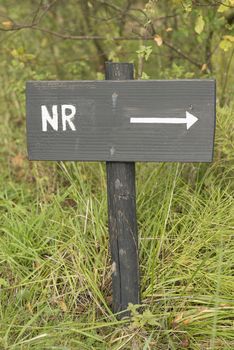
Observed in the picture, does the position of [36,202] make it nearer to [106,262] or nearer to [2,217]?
[2,217]

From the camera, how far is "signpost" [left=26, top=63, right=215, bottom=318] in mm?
→ 1898

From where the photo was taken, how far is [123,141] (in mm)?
1956

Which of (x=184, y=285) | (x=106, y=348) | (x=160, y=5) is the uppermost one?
(x=160, y=5)

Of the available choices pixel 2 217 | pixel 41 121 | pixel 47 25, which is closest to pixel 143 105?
pixel 41 121

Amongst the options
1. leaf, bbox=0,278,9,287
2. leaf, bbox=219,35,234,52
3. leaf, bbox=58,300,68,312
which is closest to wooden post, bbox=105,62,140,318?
leaf, bbox=58,300,68,312

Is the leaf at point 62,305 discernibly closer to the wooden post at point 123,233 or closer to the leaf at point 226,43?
the wooden post at point 123,233

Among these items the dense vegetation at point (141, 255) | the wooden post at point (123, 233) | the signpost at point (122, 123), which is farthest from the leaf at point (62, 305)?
the signpost at point (122, 123)

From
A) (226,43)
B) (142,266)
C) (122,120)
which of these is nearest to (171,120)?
(122,120)

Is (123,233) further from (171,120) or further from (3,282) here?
(3,282)

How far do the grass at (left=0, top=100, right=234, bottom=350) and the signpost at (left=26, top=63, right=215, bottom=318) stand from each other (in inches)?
13.6

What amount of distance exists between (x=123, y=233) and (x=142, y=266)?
1.07ft

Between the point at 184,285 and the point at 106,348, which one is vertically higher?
the point at 184,285

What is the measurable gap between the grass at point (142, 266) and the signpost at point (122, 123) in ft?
1.13

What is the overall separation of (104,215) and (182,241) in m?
0.43
